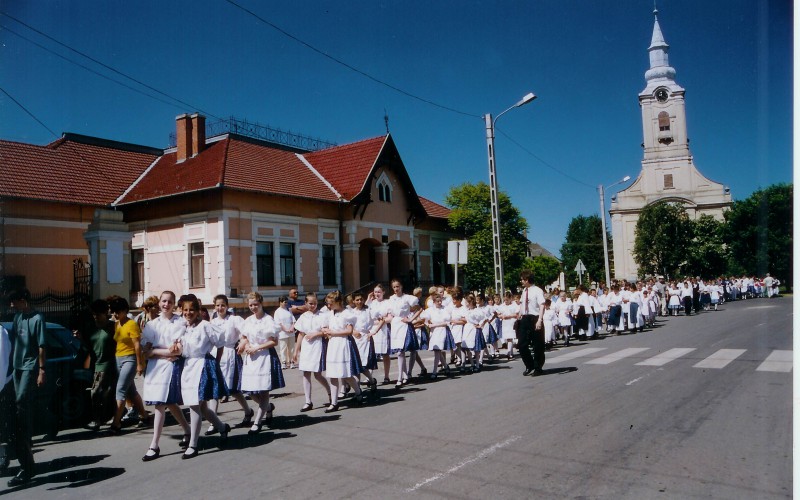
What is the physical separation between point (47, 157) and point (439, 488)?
79.3 ft

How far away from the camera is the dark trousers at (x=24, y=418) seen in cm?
641

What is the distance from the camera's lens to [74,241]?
22922mm

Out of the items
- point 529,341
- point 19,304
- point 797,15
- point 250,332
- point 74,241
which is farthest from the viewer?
point 74,241

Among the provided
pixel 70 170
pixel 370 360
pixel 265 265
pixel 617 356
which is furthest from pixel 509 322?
pixel 70 170

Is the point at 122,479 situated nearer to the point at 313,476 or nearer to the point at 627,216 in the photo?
the point at 313,476

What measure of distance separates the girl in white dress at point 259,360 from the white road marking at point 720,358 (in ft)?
28.3

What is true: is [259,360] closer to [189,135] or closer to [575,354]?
[575,354]

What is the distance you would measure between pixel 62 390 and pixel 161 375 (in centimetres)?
262

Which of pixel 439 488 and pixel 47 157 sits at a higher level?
pixel 47 157

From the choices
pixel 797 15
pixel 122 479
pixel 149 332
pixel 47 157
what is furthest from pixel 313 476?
pixel 47 157

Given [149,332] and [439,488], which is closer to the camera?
[439,488]

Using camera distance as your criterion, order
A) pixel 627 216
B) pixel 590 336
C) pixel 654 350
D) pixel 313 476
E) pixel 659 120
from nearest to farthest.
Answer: pixel 313 476
pixel 654 350
pixel 590 336
pixel 659 120
pixel 627 216

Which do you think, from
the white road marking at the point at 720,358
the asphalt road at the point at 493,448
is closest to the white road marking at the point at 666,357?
the white road marking at the point at 720,358

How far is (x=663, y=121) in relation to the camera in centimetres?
6144
